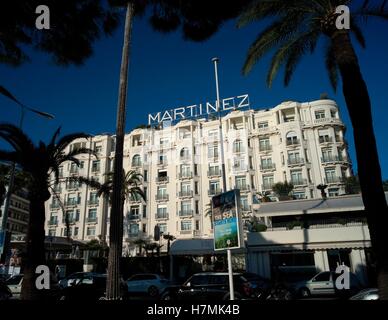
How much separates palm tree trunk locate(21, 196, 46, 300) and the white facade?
38.8 meters

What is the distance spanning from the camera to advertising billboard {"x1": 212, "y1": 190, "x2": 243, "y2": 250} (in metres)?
8.49

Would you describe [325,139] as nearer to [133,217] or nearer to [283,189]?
[283,189]

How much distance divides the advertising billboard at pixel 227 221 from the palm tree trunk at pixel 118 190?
3.48m

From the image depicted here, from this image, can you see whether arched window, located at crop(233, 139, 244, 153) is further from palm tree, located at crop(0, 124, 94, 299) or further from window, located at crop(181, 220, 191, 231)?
palm tree, located at crop(0, 124, 94, 299)

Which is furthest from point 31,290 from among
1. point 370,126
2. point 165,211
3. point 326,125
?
point 326,125

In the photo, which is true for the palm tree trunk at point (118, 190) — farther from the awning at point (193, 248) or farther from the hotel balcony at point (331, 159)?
the hotel balcony at point (331, 159)

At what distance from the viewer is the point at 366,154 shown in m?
9.19

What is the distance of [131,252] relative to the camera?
2124 inches

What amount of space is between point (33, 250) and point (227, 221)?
27.8ft

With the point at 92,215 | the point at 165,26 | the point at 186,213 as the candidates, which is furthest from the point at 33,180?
the point at 92,215

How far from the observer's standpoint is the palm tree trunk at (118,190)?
1030 cm

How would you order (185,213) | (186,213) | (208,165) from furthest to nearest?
(208,165) → (185,213) → (186,213)

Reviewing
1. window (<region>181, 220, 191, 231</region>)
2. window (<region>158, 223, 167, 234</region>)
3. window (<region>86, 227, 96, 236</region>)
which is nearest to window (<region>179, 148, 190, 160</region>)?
window (<region>181, 220, 191, 231</region>)

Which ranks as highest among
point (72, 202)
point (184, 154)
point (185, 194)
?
point (184, 154)
